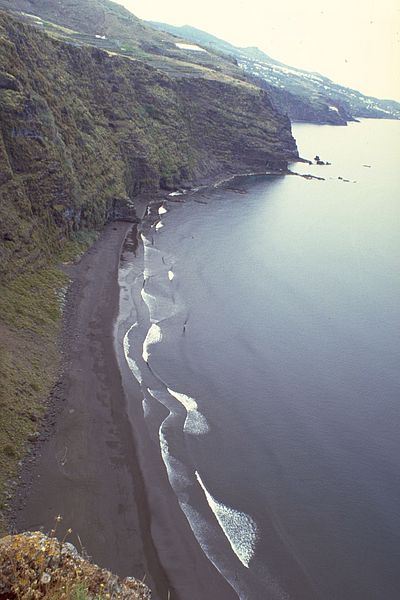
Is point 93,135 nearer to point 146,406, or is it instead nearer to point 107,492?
point 146,406

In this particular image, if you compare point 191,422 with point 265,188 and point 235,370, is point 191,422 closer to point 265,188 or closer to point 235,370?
point 235,370

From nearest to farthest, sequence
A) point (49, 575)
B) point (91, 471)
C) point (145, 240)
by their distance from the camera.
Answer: point (49, 575) < point (91, 471) < point (145, 240)

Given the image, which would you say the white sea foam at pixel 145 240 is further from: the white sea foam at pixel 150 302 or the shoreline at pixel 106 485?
the shoreline at pixel 106 485

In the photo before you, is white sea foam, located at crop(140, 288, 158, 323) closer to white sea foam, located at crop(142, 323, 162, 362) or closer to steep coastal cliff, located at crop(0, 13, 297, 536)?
white sea foam, located at crop(142, 323, 162, 362)

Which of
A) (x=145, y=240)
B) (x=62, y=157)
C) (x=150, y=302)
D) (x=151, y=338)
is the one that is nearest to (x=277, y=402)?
(x=151, y=338)

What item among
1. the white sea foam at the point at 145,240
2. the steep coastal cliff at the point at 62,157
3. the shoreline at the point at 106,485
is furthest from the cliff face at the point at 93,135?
the shoreline at the point at 106,485

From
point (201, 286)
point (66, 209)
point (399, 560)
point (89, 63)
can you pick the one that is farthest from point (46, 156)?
point (399, 560)
